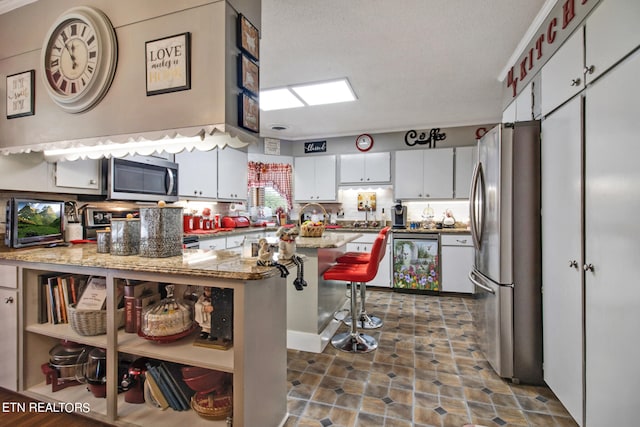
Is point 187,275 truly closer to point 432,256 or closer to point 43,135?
point 43,135

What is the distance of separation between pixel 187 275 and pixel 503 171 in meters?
2.13

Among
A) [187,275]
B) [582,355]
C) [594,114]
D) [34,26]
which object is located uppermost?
[34,26]

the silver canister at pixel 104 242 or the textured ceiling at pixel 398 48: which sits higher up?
the textured ceiling at pixel 398 48

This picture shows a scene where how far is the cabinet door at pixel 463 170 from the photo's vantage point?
4.61m

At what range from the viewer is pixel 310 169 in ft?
17.9

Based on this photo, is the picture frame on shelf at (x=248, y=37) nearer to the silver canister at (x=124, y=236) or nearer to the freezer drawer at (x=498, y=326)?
the silver canister at (x=124, y=236)

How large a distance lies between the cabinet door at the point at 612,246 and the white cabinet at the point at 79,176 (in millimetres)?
3515

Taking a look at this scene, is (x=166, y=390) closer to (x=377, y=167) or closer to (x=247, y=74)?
(x=247, y=74)

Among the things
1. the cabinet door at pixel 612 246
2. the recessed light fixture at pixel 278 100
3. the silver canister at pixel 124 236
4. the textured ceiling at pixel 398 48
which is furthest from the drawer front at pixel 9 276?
the cabinet door at pixel 612 246

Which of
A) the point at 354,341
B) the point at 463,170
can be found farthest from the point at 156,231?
the point at 463,170

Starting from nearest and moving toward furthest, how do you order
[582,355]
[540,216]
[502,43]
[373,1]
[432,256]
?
[582,355] → [373,1] → [540,216] → [502,43] → [432,256]

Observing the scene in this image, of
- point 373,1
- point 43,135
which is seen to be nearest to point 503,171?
point 373,1

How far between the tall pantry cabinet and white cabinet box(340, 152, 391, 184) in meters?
3.13

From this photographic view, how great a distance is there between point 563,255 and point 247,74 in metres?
2.11
